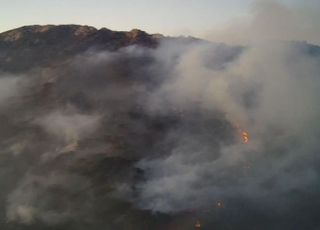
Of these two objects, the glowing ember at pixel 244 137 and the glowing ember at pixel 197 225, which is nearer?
the glowing ember at pixel 197 225

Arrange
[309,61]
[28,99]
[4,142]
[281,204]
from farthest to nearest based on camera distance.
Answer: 1. [309,61]
2. [28,99]
3. [4,142]
4. [281,204]

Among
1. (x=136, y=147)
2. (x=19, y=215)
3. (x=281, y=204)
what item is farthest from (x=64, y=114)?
(x=281, y=204)

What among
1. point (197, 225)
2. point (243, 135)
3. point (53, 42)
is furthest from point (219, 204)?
point (53, 42)

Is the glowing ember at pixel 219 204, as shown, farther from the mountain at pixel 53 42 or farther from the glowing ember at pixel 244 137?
the mountain at pixel 53 42

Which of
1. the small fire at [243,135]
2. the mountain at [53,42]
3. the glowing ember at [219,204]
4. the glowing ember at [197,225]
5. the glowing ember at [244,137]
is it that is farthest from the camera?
the mountain at [53,42]

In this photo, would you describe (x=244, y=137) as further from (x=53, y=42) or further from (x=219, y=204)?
(x=53, y=42)

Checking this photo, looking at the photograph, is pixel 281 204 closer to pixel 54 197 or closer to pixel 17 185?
pixel 54 197

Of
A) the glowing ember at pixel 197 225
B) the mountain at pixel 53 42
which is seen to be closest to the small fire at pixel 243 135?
the glowing ember at pixel 197 225

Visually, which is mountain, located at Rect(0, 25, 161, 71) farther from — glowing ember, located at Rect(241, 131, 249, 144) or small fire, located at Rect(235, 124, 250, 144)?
glowing ember, located at Rect(241, 131, 249, 144)

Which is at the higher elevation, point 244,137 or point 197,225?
point 244,137
